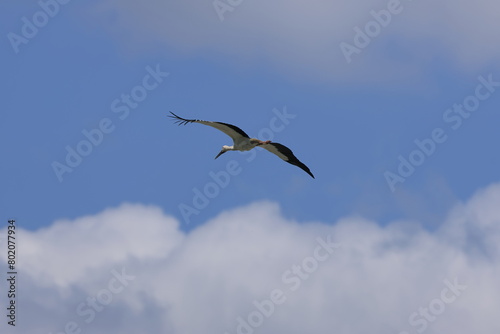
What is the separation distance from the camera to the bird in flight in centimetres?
7088

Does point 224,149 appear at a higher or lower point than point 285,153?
lower

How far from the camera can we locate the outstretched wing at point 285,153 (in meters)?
76.2

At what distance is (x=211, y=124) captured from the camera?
7119 centimetres

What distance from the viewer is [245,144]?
239 ft

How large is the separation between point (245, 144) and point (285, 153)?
16.9 ft

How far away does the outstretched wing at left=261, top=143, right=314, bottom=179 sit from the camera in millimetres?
76188

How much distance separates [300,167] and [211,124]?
975 centimetres

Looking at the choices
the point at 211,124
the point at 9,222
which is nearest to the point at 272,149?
the point at 211,124

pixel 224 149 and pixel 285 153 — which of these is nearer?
pixel 224 149

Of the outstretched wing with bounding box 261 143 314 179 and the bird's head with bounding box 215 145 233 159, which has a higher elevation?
the outstretched wing with bounding box 261 143 314 179

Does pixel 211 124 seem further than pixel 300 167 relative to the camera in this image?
No

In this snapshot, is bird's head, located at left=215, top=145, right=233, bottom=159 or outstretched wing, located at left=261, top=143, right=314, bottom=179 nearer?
bird's head, located at left=215, top=145, right=233, bottom=159

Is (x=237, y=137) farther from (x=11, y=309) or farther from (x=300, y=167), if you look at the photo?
(x=11, y=309)

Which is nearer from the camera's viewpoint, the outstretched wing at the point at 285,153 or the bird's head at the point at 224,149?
the bird's head at the point at 224,149
